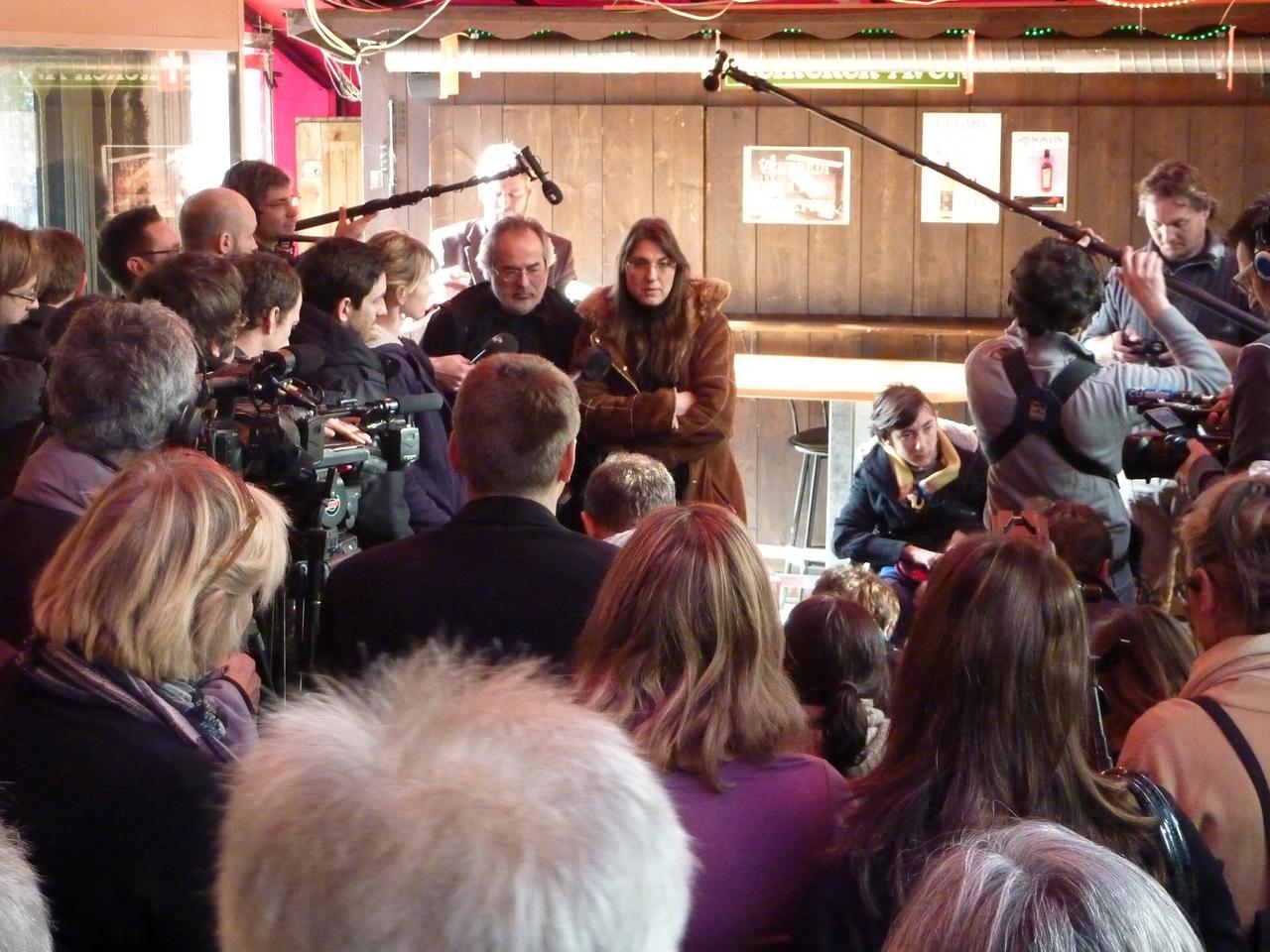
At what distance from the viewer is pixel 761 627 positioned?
1931 mm

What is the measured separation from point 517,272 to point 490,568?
87.8 inches

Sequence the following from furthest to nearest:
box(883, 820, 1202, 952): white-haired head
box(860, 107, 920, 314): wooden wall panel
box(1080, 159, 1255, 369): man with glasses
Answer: box(860, 107, 920, 314): wooden wall panel < box(1080, 159, 1255, 369): man with glasses < box(883, 820, 1202, 952): white-haired head

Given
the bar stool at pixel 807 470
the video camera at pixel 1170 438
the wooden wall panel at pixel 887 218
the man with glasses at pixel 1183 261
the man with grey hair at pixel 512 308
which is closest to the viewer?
the video camera at pixel 1170 438

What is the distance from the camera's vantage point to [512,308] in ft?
15.2

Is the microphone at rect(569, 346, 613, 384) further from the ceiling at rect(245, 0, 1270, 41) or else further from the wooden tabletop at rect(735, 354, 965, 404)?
the ceiling at rect(245, 0, 1270, 41)

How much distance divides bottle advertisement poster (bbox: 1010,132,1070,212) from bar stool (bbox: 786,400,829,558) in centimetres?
149

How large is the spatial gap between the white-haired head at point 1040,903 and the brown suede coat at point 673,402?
11.1ft

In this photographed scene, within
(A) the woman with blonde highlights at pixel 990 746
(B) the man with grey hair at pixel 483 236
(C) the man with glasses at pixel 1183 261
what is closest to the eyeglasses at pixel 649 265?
(C) the man with glasses at pixel 1183 261

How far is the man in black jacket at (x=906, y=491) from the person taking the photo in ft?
15.4

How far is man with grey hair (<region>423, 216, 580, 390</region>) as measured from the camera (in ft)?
15.0

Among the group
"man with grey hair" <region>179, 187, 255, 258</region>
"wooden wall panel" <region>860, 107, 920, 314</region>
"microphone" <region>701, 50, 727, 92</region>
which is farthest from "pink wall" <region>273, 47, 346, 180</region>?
"man with grey hair" <region>179, 187, 255, 258</region>

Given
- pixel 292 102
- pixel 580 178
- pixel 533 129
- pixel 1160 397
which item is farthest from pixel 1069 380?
pixel 292 102

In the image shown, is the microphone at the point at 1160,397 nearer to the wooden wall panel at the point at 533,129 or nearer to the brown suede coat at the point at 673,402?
the brown suede coat at the point at 673,402

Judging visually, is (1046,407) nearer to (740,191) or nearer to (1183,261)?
(1183,261)
